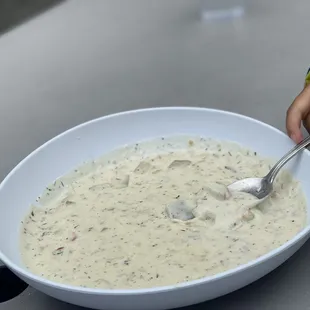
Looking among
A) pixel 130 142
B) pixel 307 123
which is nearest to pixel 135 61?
pixel 130 142

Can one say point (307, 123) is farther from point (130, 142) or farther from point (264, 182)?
point (130, 142)

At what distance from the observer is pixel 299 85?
1085 mm

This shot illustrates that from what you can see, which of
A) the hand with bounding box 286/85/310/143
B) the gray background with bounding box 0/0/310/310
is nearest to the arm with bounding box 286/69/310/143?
the hand with bounding box 286/85/310/143

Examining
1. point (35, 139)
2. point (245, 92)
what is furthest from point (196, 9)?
point (35, 139)

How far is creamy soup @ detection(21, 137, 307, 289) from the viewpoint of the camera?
650 millimetres

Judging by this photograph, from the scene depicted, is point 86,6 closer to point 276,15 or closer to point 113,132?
point 276,15

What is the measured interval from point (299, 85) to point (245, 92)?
96mm

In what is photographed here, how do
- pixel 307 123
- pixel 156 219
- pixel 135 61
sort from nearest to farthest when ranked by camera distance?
pixel 156 219, pixel 307 123, pixel 135 61

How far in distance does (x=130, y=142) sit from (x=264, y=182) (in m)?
0.22

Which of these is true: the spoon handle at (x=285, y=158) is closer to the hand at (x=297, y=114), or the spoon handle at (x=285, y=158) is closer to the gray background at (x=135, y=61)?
the hand at (x=297, y=114)

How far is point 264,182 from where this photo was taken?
0.75m

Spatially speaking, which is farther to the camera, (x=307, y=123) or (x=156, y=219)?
(x=307, y=123)

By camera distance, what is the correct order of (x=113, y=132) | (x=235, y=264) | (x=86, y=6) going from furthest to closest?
1. (x=86, y=6)
2. (x=113, y=132)
3. (x=235, y=264)

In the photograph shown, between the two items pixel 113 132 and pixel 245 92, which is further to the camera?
pixel 245 92
